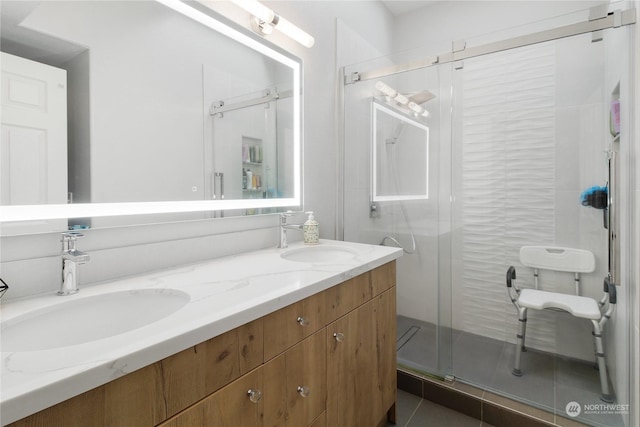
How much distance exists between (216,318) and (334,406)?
28.0 inches

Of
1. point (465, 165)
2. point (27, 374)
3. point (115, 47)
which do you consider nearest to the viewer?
point (27, 374)

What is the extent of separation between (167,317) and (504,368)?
196 cm

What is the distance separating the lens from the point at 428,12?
2.73 metres

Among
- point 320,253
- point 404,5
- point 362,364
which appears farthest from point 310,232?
point 404,5

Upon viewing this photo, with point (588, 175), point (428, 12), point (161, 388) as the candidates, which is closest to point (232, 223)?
point (161, 388)

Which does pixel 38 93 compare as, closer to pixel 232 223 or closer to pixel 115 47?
pixel 115 47

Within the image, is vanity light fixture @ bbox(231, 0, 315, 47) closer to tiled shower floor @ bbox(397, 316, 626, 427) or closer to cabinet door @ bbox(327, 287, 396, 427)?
cabinet door @ bbox(327, 287, 396, 427)

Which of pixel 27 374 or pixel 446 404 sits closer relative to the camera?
pixel 27 374

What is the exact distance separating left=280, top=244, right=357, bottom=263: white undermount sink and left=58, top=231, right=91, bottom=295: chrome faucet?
88 cm

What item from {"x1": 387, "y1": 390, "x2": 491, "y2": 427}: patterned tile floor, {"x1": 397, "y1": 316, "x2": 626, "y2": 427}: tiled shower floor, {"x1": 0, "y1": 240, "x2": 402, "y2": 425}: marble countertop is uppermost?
{"x1": 0, "y1": 240, "x2": 402, "y2": 425}: marble countertop

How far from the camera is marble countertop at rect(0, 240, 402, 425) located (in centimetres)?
47

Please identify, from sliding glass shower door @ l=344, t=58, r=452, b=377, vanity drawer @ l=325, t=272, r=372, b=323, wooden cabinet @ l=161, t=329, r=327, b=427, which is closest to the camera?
wooden cabinet @ l=161, t=329, r=327, b=427

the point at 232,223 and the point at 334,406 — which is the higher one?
the point at 232,223

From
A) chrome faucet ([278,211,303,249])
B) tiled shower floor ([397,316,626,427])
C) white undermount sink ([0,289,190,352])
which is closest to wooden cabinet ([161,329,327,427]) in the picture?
white undermount sink ([0,289,190,352])
